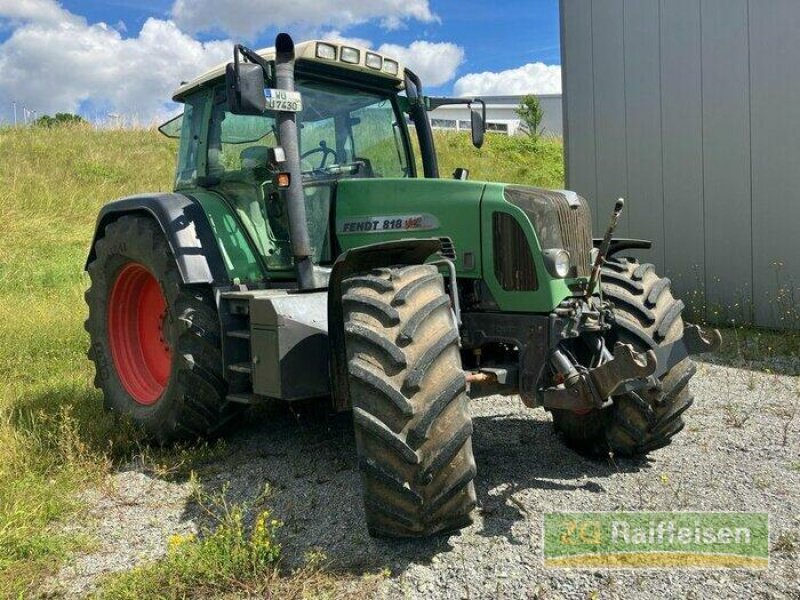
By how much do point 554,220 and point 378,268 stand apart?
3.21 ft

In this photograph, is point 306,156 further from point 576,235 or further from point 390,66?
point 576,235

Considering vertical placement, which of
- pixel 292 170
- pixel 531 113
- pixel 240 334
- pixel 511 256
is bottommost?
pixel 240 334

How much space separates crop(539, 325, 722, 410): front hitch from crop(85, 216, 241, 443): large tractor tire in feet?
6.52

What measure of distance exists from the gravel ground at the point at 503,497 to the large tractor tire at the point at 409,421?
0.74 ft

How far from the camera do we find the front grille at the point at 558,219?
12.4ft

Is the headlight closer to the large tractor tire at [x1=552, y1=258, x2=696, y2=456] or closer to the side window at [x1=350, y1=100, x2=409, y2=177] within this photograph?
the large tractor tire at [x1=552, y1=258, x2=696, y2=456]

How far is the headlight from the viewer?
3.67m

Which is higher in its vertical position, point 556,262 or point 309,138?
point 309,138

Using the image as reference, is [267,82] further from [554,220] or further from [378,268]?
[554,220]

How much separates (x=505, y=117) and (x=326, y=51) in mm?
39859

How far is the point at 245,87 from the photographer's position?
364 cm

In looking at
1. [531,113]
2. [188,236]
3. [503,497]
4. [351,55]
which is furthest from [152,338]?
[531,113]

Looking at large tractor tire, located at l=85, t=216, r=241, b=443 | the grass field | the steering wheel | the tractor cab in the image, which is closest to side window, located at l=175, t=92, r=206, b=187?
the tractor cab

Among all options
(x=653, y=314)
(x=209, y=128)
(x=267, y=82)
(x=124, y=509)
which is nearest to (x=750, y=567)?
(x=653, y=314)
